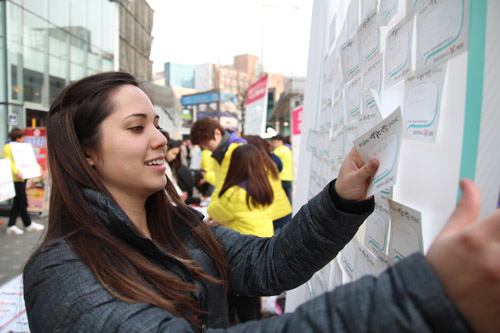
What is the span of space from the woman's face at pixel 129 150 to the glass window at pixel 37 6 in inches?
446

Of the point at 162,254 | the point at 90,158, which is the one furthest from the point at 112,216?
the point at 90,158

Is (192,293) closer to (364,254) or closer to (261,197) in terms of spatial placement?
(364,254)

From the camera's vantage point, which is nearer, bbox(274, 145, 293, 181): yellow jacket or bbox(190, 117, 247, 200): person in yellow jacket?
bbox(190, 117, 247, 200): person in yellow jacket

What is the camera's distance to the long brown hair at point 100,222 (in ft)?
2.77

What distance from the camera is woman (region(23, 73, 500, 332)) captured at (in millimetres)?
413

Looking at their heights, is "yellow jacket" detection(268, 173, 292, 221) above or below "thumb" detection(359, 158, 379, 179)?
below

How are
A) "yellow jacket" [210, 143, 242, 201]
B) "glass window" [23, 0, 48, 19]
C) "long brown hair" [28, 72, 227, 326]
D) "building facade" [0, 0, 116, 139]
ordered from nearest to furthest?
1. "long brown hair" [28, 72, 227, 326]
2. "yellow jacket" [210, 143, 242, 201]
3. "building facade" [0, 0, 116, 139]
4. "glass window" [23, 0, 48, 19]

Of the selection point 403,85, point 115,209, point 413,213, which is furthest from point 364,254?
point 115,209

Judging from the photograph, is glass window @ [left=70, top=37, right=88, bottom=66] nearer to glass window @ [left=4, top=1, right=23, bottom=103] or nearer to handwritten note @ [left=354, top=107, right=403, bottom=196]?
glass window @ [left=4, top=1, right=23, bottom=103]

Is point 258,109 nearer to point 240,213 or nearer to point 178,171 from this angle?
point 178,171

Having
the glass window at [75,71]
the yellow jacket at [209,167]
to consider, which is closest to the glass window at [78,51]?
the glass window at [75,71]

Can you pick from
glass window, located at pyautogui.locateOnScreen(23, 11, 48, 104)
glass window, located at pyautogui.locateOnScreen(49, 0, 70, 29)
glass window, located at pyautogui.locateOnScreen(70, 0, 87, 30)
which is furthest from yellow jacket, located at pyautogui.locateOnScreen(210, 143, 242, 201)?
glass window, located at pyautogui.locateOnScreen(70, 0, 87, 30)

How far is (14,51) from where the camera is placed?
913 centimetres

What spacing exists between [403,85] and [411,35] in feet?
0.36
